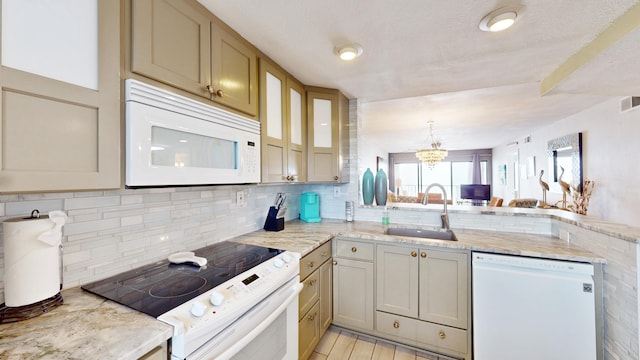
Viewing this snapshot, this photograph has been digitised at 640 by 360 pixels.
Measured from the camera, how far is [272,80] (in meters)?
1.76

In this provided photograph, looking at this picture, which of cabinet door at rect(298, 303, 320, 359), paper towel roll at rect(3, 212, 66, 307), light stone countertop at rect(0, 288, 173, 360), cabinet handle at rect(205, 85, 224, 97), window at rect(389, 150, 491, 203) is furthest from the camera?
window at rect(389, 150, 491, 203)

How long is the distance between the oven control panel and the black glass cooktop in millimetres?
54

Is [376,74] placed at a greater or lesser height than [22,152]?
greater

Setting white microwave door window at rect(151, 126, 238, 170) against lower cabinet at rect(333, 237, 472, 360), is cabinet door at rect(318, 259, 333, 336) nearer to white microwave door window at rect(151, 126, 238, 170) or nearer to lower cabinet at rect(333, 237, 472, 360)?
lower cabinet at rect(333, 237, 472, 360)

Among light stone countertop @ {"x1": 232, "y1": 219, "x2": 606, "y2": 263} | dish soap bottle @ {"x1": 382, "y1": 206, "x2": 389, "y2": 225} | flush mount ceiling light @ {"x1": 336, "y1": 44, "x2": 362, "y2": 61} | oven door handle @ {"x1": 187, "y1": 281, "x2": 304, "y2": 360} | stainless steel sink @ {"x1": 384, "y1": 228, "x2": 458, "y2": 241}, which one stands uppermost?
flush mount ceiling light @ {"x1": 336, "y1": 44, "x2": 362, "y2": 61}

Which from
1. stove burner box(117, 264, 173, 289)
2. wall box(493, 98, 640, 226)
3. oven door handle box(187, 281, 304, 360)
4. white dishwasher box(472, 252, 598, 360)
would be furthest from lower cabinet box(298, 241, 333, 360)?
wall box(493, 98, 640, 226)

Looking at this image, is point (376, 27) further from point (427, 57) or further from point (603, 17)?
point (603, 17)

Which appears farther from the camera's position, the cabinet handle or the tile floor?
the tile floor

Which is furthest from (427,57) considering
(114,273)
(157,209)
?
(114,273)

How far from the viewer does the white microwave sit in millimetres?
884

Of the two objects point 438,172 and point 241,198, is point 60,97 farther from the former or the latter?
point 438,172

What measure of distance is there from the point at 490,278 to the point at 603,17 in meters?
1.55

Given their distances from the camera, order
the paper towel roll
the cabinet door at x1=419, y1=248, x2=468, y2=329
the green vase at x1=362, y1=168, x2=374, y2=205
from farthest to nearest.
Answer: the green vase at x1=362, y1=168, x2=374, y2=205
the cabinet door at x1=419, y1=248, x2=468, y2=329
the paper towel roll

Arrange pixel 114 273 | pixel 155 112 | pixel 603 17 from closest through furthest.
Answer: pixel 155 112 → pixel 114 273 → pixel 603 17
